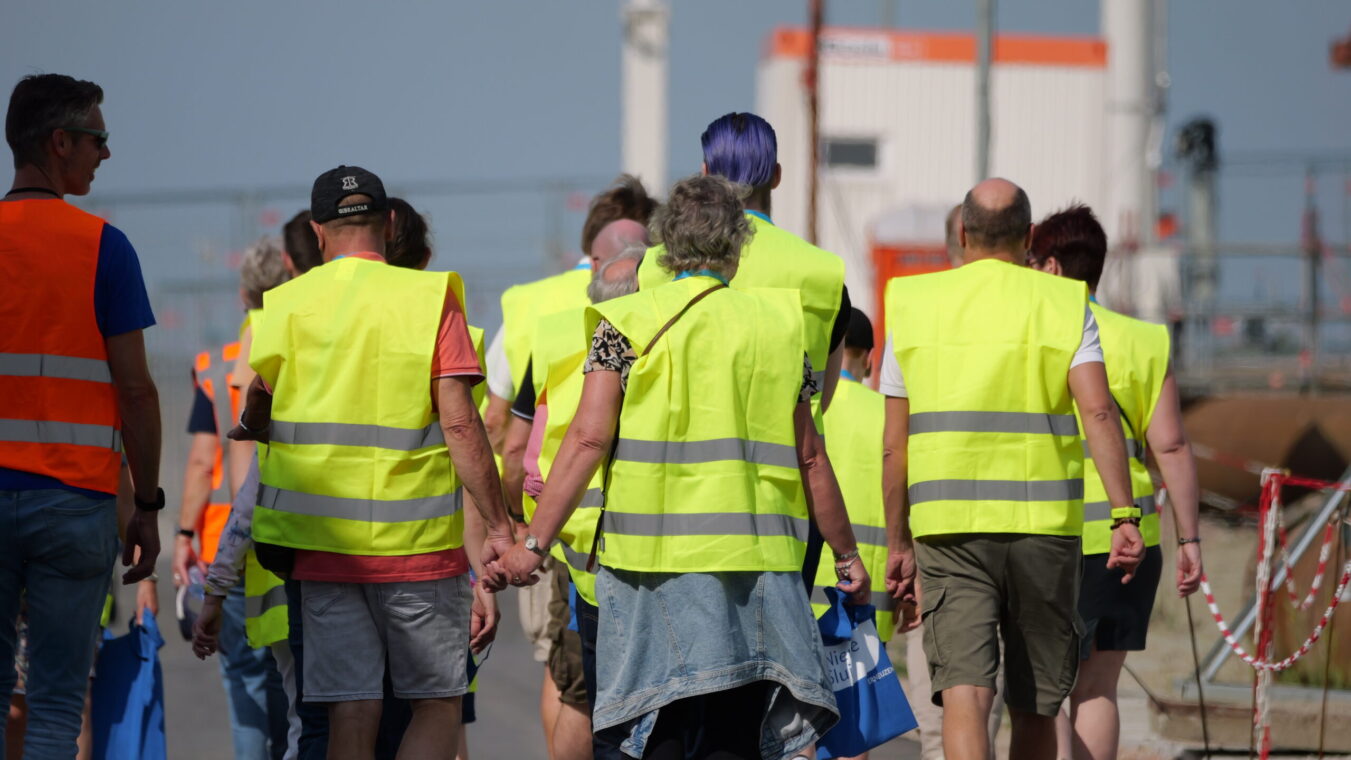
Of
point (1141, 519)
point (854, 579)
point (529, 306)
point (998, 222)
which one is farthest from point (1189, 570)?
point (529, 306)

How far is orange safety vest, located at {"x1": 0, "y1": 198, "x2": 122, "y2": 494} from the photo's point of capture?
4195 mm

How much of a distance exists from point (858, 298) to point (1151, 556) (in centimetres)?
2039

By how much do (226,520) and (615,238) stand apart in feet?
5.62

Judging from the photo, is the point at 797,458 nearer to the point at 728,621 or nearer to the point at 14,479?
the point at 728,621

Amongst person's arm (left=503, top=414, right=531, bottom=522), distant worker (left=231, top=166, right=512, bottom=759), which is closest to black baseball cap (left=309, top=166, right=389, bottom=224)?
distant worker (left=231, top=166, right=512, bottom=759)

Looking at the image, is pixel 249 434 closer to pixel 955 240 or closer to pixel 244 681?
pixel 244 681

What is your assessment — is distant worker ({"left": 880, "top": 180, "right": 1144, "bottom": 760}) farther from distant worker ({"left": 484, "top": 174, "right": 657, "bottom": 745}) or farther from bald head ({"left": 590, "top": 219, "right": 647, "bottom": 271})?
distant worker ({"left": 484, "top": 174, "right": 657, "bottom": 745})

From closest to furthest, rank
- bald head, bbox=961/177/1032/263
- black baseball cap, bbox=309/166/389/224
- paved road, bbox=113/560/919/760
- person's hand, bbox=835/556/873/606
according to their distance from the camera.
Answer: person's hand, bbox=835/556/873/606, black baseball cap, bbox=309/166/389/224, bald head, bbox=961/177/1032/263, paved road, bbox=113/560/919/760

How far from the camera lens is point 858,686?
4512 mm

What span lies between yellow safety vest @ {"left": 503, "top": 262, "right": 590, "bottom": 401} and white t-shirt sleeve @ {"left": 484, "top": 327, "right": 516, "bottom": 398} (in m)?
0.02

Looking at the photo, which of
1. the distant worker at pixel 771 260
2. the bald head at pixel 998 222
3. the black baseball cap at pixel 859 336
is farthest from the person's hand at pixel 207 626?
the bald head at pixel 998 222

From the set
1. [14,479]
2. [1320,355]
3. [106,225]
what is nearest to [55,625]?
[14,479]

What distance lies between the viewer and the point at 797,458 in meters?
4.25

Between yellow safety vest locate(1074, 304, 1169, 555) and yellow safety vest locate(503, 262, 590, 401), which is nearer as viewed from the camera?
yellow safety vest locate(1074, 304, 1169, 555)
